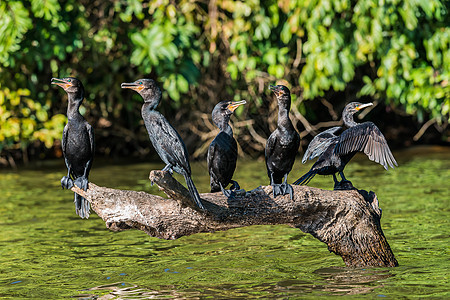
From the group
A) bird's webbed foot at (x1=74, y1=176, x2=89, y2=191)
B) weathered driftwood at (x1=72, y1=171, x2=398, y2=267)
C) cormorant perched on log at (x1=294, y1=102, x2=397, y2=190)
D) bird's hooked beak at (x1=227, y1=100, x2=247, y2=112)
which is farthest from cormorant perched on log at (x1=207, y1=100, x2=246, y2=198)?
bird's webbed foot at (x1=74, y1=176, x2=89, y2=191)

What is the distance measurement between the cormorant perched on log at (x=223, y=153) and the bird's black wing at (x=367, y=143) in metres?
0.80

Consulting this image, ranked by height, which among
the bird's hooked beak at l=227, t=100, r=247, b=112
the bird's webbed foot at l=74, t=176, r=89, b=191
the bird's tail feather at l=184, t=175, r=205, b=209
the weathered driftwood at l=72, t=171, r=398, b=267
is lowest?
the weathered driftwood at l=72, t=171, r=398, b=267

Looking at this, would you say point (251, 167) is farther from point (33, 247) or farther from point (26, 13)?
point (33, 247)

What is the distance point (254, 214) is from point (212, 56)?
302 inches

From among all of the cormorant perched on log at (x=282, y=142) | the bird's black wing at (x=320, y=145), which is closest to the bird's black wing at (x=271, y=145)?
the cormorant perched on log at (x=282, y=142)

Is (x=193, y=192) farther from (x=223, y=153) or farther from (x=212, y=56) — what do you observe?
(x=212, y=56)

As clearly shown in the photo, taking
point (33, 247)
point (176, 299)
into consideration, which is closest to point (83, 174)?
point (176, 299)

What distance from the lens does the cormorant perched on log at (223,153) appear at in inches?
198

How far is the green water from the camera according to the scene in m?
5.12

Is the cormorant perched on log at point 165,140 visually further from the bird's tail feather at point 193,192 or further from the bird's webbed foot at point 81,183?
the bird's webbed foot at point 81,183

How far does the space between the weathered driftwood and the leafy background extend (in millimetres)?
5380

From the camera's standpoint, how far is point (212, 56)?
12352 mm

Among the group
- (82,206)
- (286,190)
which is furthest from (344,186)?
(82,206)

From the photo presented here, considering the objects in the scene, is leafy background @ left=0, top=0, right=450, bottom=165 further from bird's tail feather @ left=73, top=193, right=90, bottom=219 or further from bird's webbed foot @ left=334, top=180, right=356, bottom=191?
bird's tail feather @ left=73, top=193, right=90, bottom=219
